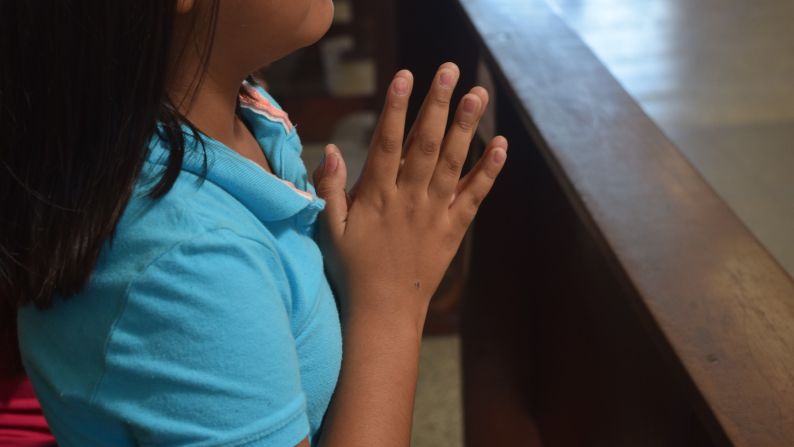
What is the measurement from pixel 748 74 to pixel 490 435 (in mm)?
707

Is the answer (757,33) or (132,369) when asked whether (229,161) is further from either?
(757,33)

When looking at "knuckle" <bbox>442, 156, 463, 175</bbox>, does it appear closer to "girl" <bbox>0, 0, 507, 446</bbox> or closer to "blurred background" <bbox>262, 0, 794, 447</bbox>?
"girl" <bbox>0, 0, 507, 446</bbox>

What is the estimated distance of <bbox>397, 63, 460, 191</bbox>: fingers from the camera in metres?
0.78

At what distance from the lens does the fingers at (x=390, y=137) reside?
77cm

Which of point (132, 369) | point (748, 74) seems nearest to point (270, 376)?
point (132, 369)

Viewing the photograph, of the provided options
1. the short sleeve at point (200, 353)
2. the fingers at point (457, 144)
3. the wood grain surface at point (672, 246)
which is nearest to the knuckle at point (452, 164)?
the fingers at point (457, 144)

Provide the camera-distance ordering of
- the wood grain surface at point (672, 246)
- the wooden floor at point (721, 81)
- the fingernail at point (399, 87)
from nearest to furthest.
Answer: the wood grain surface at point (672, 246), the fingernail at point (399, 87), the wooden floor at point (721, 81)

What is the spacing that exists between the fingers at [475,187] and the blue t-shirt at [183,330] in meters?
0.20

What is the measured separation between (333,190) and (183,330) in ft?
0.81

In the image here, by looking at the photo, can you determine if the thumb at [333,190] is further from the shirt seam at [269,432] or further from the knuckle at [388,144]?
the shirt seam at [269,432]

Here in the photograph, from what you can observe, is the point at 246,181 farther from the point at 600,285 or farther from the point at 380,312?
the point at 600,285

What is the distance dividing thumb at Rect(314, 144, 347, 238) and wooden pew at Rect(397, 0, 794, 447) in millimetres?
207

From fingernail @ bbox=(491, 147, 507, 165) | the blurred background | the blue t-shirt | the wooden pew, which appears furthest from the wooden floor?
the blue t-shirt

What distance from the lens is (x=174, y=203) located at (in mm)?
623
